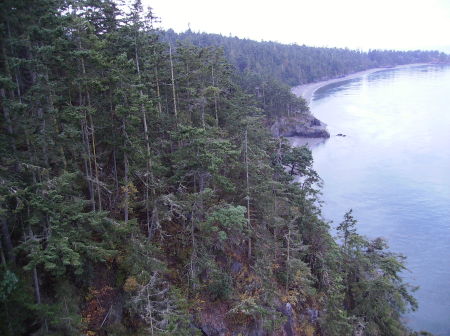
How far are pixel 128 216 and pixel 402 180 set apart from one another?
1965 inches

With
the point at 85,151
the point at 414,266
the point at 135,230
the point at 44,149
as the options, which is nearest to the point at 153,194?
the point at 135,230

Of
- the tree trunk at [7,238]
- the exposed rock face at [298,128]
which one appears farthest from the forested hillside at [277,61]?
the tree trunk at [7,238]

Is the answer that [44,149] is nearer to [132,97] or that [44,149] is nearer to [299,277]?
[132,97]

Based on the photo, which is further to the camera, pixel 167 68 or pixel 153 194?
pixel 167 68

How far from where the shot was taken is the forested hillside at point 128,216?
13.4 metres

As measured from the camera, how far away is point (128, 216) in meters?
19.8

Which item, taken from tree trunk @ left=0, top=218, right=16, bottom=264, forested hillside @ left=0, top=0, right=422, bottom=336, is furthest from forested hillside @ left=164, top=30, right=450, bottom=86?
tree trunk @ left=0, top=218, right=16, bottom=264

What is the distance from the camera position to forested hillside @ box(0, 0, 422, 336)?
13422mm

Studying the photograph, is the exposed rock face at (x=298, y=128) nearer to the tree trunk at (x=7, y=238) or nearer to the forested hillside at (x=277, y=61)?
the forested hillside at (x=277, y=61)

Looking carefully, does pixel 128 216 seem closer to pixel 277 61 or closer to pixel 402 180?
pixel 402 180

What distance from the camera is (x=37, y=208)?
1277 centimetres

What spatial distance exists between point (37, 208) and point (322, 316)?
752 inches

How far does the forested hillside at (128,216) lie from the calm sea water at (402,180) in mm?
9557

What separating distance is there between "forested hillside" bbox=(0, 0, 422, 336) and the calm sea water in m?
9.56
